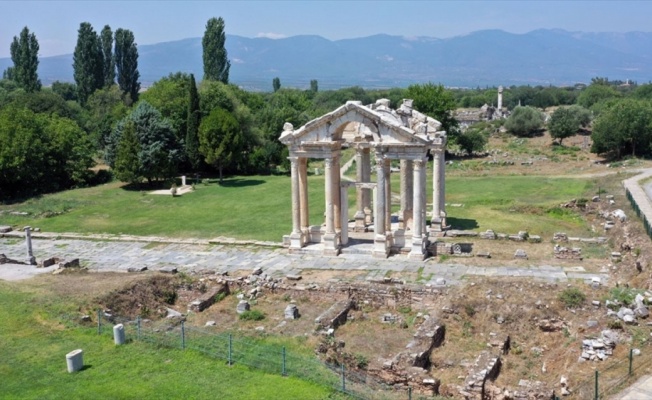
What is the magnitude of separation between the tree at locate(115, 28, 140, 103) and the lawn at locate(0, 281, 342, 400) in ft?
279

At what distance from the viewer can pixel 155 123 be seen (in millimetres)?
65375

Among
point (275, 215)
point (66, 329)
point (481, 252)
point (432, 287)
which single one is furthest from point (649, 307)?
point (275, 215)

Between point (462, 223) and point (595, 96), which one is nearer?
point (462, 223)

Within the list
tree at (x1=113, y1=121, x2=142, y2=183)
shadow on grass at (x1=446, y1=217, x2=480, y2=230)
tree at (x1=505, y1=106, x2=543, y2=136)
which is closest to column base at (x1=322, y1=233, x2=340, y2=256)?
shadow on grass at (x1=446, y1=217, x2=480, y2=230)

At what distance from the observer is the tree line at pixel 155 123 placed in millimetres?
63625

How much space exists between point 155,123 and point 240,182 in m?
10.8

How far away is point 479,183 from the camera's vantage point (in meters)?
63.0

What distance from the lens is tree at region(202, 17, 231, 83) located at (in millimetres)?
103688

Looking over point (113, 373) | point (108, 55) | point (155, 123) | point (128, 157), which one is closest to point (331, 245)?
point (113, 373)

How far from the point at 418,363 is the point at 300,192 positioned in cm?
1769

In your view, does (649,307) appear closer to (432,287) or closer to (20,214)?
(432,287)

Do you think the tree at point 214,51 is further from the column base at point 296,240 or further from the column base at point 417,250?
the column base at point 417,250

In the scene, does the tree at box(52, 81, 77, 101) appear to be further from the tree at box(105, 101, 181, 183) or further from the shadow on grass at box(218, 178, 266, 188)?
the shadow on grass at box(218, 178, 266, 188)

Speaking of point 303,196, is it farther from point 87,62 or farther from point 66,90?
point 66,90
